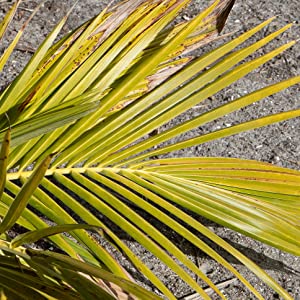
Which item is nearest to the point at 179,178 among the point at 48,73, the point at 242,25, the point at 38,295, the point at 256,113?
the point at 48,73

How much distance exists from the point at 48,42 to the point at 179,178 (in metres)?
0.39

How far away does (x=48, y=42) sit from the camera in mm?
1514

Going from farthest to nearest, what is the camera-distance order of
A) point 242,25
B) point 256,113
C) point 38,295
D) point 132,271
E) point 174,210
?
point 242,25 → point 256,113 → point 132,271 → point 174,210 → point 38,295

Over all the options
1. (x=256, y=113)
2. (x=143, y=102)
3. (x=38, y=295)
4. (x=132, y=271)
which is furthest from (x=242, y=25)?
(x=38, y=295)

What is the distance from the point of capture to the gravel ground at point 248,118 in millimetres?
2035

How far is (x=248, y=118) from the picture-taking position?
250cm

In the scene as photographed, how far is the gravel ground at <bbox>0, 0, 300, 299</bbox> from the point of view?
2.04 meters

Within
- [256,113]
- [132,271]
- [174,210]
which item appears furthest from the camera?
[256,113]

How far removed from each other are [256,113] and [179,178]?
110cm

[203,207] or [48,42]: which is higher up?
[48,42]

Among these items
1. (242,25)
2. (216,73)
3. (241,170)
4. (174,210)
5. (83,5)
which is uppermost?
(242,25)

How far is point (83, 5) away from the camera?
283cm

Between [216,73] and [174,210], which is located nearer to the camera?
[174,210]

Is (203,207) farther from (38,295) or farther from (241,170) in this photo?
(38,295)
